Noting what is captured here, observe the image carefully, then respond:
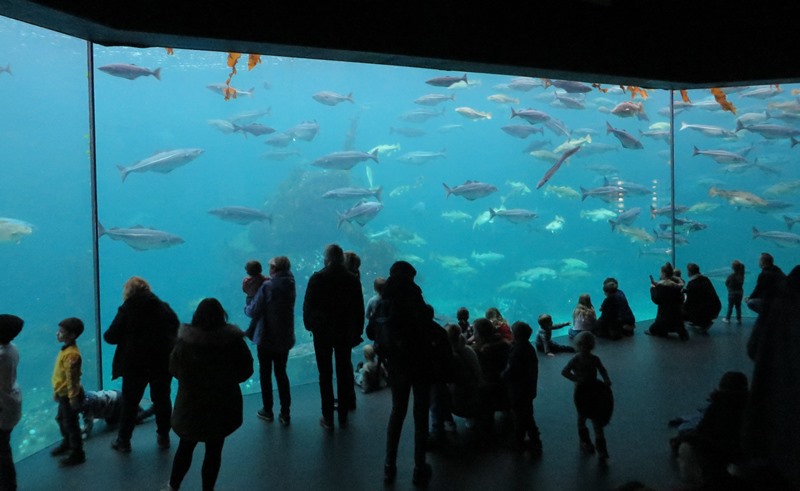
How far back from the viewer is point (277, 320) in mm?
4207

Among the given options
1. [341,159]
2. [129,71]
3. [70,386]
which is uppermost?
[129,71]

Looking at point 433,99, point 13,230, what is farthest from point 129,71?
Result: point 433,99

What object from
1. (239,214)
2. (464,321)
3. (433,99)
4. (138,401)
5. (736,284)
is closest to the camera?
(138,401)

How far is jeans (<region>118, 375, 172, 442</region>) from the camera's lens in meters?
3.80

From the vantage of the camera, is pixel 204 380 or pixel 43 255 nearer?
pixel 204 380

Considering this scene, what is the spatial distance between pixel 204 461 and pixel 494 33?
163 inches

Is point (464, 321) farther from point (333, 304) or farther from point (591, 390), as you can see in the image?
point (591, 390)

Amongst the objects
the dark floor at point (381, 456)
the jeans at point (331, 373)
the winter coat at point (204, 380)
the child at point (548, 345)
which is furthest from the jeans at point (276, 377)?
the child at point (548, 345)

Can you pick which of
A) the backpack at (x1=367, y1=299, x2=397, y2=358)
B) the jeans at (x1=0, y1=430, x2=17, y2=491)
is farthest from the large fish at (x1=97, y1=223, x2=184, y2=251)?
the backpack at (x1=367, y1=299, x2=397, y2=358)

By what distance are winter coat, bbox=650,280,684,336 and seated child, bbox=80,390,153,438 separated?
6299 millimetres

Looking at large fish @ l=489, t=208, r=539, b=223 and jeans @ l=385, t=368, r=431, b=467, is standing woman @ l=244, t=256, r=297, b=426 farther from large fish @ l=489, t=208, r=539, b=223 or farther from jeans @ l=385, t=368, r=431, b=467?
large fish @ l=489, t=208, r=539, b=223

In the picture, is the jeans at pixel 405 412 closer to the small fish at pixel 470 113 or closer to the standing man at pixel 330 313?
the standing man at pixel 330 313

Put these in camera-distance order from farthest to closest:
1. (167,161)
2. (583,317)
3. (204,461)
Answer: (167,161)
(583,317)
(204,461)

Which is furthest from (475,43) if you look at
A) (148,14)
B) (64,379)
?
(64,379)
